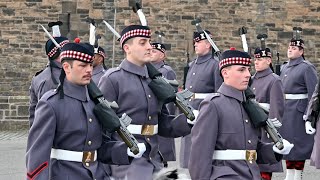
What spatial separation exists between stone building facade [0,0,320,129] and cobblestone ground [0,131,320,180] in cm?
383

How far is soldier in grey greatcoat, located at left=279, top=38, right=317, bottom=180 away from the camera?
11867mm

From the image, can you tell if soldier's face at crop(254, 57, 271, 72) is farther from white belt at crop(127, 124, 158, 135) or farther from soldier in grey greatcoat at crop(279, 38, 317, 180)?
white belt at crop(127, 124, 158, 135)

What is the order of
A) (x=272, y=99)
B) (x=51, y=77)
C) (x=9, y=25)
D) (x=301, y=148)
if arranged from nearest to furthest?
(x=51, y=77) < (x=272, y=99) < (x=301, y=148) < (x=9, y=25)

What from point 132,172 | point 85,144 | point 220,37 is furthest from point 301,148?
point 220,37

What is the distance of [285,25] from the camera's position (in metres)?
25.6

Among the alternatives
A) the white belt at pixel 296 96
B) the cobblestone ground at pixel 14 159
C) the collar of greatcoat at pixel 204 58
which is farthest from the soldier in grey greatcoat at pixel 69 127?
the white belt at pixel 296 96

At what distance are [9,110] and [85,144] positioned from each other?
15.8 m

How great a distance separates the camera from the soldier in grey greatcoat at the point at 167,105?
10.9m

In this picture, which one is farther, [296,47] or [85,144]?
[296,47]

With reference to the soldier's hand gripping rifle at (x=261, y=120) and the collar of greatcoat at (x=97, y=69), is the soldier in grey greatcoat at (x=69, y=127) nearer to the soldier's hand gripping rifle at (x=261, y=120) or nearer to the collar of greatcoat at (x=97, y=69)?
the soldier's hand gripping rifle at (x=261, y=120)

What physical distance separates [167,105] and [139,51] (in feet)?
11.6

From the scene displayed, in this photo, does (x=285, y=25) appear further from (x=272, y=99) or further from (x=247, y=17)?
(x=272, y=99)

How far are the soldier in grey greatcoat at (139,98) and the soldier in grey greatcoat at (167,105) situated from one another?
9.96 ft

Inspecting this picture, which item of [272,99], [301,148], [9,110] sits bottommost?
[9,110]
